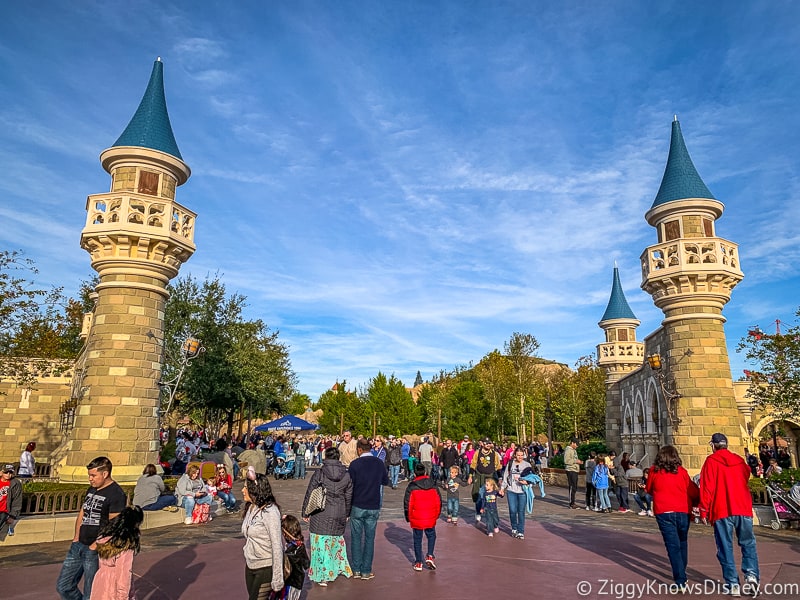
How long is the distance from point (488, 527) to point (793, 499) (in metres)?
6.91

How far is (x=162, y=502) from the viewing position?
1213 centimetres

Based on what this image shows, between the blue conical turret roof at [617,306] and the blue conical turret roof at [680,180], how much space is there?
12.3 meters

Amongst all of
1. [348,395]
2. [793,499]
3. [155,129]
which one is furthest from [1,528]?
[348,395]

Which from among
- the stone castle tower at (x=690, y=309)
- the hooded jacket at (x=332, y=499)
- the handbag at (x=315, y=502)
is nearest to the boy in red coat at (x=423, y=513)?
A: the hooded jacket at (x=332, y=499)

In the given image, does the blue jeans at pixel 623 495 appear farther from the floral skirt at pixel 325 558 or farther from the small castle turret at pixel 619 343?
the small castle turret at pixel 619 343

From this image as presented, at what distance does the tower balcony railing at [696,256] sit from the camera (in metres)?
16.1

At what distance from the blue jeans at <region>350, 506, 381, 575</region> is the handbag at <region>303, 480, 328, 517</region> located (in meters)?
0.65

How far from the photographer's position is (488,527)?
1145 centimetres

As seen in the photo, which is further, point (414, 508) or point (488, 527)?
point (488, 527)

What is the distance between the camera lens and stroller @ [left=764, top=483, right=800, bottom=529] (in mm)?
12299

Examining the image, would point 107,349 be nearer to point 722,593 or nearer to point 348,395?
point 722,593

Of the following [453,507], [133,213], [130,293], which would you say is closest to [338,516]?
[453,507]

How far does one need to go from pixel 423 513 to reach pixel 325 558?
1600mm

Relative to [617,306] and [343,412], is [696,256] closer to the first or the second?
[617,306]
